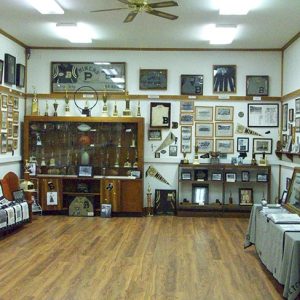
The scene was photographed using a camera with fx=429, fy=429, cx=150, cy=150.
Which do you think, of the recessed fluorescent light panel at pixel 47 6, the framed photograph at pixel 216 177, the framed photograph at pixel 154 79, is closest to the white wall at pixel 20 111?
the recessed fluorescent light panel at pixel 47 6

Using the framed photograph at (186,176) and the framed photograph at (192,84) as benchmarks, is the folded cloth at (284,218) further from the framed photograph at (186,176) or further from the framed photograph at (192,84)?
the framed photograph at (192,84)


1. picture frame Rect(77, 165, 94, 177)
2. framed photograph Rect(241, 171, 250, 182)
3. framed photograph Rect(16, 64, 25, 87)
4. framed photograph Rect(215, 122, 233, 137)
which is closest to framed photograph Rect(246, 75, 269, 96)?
framed photograph Rect(215, 122, 233, 137)

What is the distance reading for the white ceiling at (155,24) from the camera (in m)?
6.04

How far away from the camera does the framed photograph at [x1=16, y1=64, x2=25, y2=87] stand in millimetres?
8398

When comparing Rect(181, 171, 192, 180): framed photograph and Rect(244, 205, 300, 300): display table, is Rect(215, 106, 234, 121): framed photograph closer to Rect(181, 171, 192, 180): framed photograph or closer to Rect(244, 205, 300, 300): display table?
Rect(181, 171, 192, 180): framed photograph

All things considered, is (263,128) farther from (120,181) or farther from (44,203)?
(44,203)

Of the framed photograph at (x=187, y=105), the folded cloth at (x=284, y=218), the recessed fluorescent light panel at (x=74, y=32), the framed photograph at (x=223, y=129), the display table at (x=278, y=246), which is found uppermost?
the recessed fluorescent light panel at (x=74, y=32)

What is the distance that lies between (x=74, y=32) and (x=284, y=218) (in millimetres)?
4827

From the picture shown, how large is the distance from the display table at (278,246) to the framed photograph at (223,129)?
3289 millimetres

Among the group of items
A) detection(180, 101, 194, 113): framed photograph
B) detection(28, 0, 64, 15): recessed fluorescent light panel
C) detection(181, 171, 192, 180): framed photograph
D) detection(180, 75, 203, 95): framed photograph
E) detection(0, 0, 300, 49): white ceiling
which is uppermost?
detection(0, 0, 300, 49): white ceiling

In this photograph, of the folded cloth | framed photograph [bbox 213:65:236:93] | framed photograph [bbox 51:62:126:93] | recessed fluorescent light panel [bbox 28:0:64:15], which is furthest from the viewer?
framed photograph [bbox 51:62:126:93]

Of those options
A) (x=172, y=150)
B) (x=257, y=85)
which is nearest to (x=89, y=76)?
(x=172, y=150)

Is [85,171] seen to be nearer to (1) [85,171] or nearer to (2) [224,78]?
(1) [85,171]

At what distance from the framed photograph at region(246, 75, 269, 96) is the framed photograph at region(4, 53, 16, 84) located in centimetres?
461
